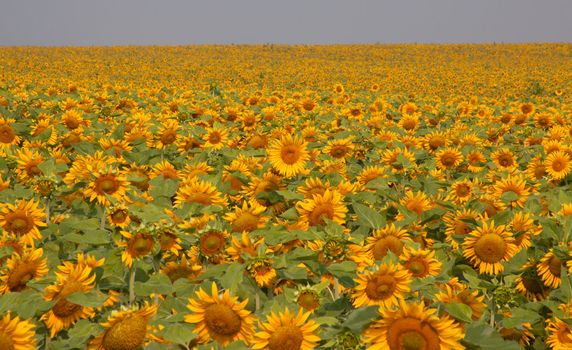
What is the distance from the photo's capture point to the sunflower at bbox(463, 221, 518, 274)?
3.21 metres

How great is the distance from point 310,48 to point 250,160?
52105mm

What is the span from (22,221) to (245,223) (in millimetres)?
1543

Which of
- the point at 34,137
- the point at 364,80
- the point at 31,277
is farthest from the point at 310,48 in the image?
the point at 31,277

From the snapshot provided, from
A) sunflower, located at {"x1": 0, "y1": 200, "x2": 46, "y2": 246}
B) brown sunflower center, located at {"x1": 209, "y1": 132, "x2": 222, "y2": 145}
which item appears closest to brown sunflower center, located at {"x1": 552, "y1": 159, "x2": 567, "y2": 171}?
brown sunflower center, located at {"x1": 209, "y1": 132, "x2": 222, "y2": 145}

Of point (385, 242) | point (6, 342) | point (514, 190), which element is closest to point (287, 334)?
point (6, 342)

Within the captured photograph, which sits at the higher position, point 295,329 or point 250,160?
point 250,160

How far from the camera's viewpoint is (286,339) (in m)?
1.97

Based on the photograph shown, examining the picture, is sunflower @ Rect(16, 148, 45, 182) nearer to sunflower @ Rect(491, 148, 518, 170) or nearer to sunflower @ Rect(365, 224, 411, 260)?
sunflower @ Rect(365, 224, 411, 260)

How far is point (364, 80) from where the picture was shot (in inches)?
1271

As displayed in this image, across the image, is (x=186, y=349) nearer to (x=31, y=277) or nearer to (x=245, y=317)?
(x=245, y=317)


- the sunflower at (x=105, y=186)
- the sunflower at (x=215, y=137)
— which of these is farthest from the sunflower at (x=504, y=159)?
the sunflower at (x=105, y=186)

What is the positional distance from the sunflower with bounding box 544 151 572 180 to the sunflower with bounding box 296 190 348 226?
→ 342 centimetres

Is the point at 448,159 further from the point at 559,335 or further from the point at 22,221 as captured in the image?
the point at 22,221

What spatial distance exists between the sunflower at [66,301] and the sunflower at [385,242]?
1.72 m
